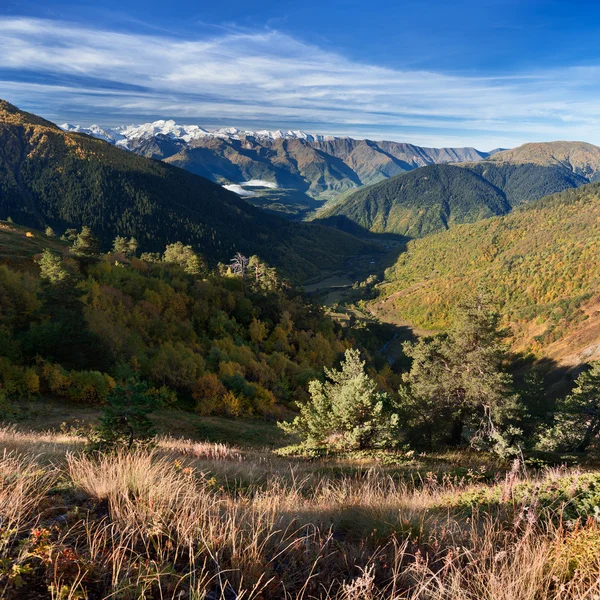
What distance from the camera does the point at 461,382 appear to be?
20.6 metres

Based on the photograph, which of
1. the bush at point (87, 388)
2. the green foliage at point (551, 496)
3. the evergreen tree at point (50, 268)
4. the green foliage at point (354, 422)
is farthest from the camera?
the evergreen tree at point (50, 268)

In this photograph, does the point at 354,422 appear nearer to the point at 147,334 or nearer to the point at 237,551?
the point at 237,551

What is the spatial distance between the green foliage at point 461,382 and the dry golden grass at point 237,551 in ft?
57.9

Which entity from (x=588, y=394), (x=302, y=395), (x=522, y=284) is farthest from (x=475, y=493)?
(x=522, y=284)

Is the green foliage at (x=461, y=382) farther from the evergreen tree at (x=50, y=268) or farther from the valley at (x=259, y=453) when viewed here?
the evergreen tree at (x=50, y=268)

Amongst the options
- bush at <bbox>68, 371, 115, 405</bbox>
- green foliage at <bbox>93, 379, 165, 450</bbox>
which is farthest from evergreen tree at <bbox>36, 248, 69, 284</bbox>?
green foliage at <bbox>93, 379, 165, 450</bbox>

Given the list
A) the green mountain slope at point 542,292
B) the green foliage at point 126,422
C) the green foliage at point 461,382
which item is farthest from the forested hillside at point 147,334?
the green mountain slope at point 542,292

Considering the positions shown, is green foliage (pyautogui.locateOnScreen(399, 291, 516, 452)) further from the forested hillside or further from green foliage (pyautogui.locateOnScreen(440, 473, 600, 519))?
green foliage (pyautogui.locateOnScreen(440, 473, 600, 519))

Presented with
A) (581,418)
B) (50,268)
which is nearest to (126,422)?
(581,418)

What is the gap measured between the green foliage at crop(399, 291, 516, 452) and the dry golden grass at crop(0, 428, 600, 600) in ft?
57.9

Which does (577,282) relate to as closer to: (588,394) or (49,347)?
(588,394)

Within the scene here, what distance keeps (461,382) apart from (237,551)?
808 inches

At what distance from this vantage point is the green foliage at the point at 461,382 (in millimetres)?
19828

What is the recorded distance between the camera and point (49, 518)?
3.04 meters
